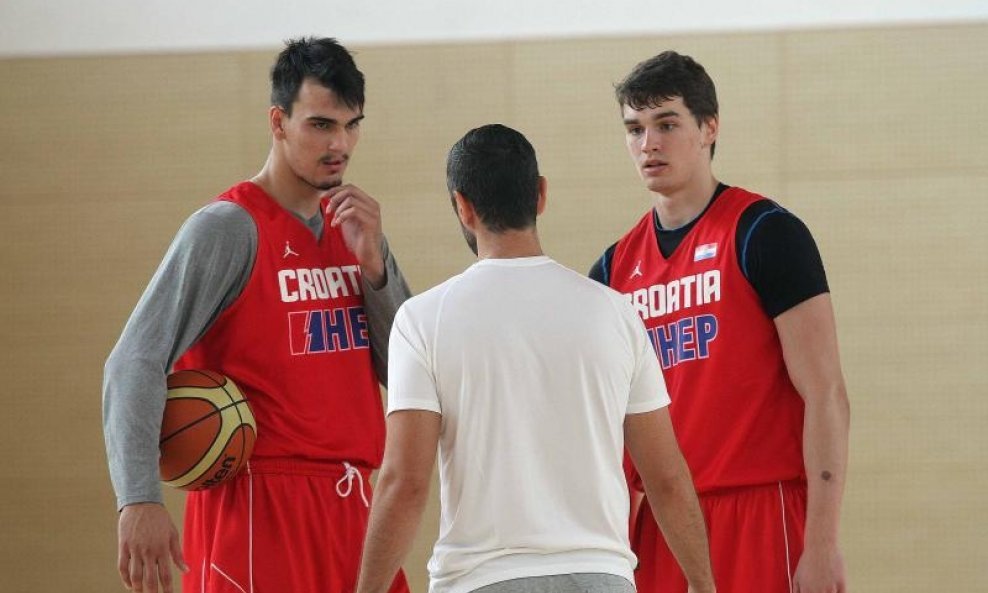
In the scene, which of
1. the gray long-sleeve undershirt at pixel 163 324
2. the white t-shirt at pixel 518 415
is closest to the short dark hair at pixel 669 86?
the gray long-sleeve undershirt at pixel 163 324

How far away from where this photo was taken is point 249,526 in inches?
118

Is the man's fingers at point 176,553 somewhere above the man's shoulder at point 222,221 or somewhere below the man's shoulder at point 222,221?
below

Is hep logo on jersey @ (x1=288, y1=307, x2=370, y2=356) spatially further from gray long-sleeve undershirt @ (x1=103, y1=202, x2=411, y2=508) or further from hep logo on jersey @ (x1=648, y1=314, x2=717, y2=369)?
hep logo on jersey @ (x1=648, y1=314, x2=717, y2=369)

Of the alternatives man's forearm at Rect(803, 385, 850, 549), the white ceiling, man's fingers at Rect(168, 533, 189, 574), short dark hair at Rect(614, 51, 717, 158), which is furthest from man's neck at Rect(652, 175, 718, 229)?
the white ceiling

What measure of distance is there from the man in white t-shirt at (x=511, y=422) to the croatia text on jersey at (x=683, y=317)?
660 millimetres

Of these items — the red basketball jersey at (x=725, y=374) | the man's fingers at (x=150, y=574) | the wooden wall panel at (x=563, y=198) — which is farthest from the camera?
the wooden wall panel at (x=563, y=198)

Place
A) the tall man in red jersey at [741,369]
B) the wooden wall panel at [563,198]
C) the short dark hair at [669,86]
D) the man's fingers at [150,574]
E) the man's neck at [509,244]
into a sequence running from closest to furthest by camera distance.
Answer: the man's neck at [509,244] < the man's fingers at [150,574] < the tall man in red jersey at [741,369] < the short dark hair at [669,86] < the wooden wall panel at [563,198]

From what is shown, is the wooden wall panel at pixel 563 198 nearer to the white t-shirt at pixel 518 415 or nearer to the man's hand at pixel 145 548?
the man's hand at pixel 145 548

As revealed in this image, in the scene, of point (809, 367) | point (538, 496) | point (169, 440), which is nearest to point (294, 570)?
point (169, 440)

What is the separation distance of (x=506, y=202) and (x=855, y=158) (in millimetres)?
3335

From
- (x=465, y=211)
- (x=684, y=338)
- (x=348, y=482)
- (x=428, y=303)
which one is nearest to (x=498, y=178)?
(x=465, y=211)

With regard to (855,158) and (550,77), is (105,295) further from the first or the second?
(855,158)

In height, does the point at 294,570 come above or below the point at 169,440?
below

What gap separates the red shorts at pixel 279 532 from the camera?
9.77 feet
